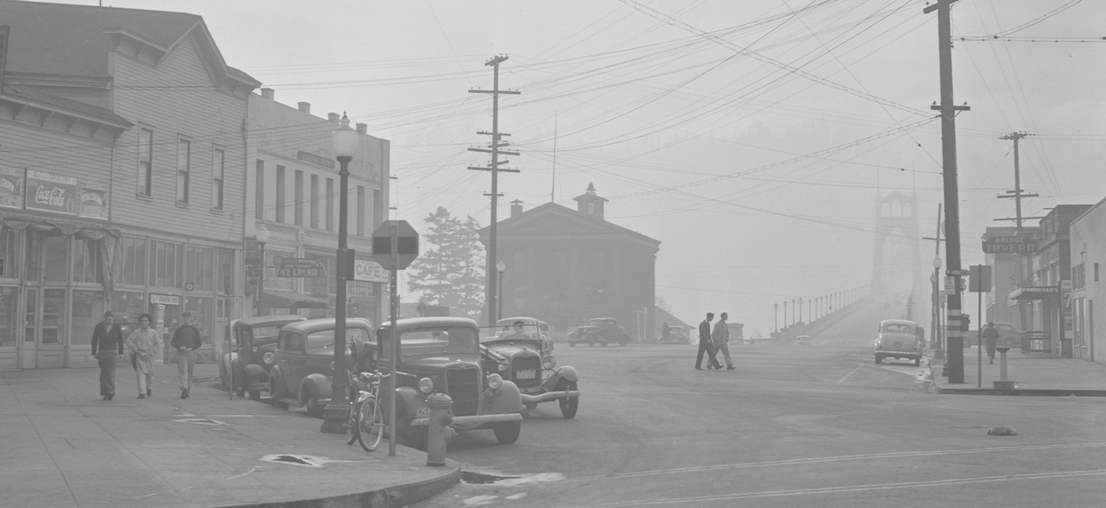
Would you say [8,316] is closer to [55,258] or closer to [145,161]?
[55,258]

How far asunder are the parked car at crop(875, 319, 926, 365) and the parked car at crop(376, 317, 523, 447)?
89.0 feet

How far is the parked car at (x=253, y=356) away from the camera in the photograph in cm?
2291

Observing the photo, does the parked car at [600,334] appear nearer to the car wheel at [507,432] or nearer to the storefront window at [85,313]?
the storefront window at [85,313]

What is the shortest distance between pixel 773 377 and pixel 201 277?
64.5 feet

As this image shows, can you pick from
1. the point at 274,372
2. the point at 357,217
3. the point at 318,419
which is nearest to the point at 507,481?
the point at 318,419

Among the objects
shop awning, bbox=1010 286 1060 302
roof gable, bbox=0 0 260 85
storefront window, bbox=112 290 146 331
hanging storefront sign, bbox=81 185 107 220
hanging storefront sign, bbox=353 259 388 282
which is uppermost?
roof gable, bbox=0 0 260 85

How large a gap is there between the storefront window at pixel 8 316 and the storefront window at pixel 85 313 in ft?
6.82

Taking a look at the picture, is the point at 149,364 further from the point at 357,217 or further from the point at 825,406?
→ the point at 357,217

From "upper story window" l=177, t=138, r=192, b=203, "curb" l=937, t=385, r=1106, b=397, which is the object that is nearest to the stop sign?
"curb" l=937, t=385, r=1106, b=397

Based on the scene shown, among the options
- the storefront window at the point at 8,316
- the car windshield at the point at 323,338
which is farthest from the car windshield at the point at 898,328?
the storefront window at the point at 8,316

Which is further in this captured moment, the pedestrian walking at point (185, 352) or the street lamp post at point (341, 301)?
the pedestrian walking at point (185, 352)

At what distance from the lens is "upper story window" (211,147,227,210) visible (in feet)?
125

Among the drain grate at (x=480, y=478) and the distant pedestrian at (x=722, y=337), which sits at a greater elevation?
the distant pedestrian at (x=722, y=337)

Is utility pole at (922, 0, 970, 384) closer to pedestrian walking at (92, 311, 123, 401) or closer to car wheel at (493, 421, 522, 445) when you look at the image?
car wheel at (493, 421, 522, 445)
